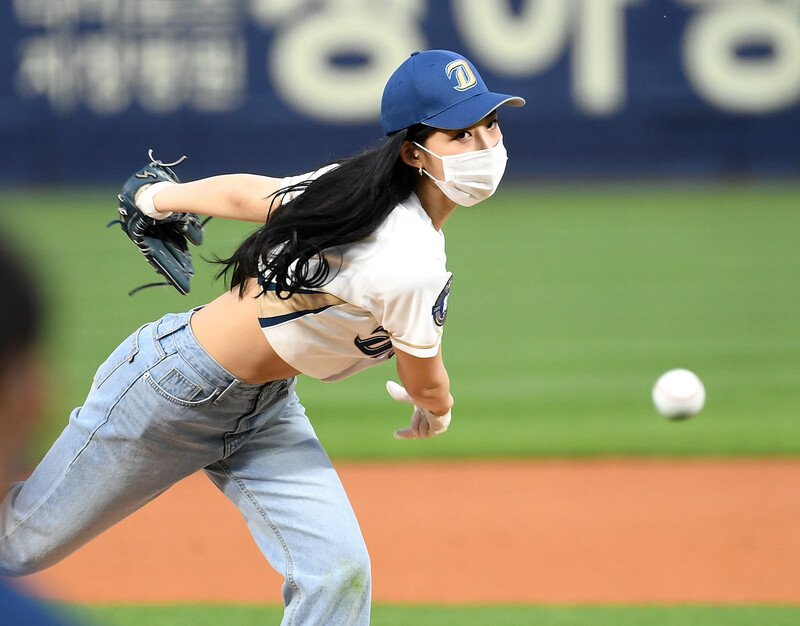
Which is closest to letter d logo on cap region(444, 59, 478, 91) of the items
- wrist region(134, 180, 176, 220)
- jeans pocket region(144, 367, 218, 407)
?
wrist region(134, 180, 176, 220)

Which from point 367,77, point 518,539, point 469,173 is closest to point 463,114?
point 469,173

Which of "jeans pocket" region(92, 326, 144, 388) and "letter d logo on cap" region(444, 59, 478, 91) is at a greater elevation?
"letter d logo on cap" region(444, 59, 478, 91)

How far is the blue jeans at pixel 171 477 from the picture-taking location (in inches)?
124

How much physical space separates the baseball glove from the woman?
19 centimetres

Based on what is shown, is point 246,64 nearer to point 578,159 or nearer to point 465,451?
point 578,159

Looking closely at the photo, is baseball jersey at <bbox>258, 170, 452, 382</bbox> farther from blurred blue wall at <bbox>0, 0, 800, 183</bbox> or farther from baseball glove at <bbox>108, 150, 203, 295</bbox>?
blurred blue wall at <bbox>0, 0, 800, 183</bbox>

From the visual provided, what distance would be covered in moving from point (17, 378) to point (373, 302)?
5.77 ft

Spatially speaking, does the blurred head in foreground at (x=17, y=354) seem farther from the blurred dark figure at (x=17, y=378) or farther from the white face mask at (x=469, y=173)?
the white face mask at (x=469, y=173)

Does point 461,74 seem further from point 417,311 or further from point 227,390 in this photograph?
point 227,390

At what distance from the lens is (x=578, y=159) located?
61.2ft

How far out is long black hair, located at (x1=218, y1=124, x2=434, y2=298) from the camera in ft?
9.62

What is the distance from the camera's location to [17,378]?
121 cm

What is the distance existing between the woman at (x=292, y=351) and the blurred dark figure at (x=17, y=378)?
5.48 ft

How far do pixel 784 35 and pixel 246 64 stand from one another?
8.89 m
